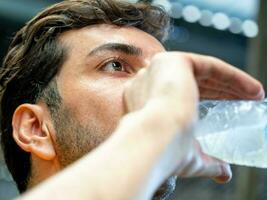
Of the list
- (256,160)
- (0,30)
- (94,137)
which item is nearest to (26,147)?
(94,137)

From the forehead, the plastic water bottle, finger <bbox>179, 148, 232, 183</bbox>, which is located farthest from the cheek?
finger <bbox>179, 148, 232, 183</bbox>

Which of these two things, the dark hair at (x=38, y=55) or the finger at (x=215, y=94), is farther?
the dark hair at (x=38, y=55)

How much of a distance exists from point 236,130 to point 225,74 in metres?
0.30

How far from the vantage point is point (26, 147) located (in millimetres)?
1453

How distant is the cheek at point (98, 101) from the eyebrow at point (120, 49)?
3.7 inches

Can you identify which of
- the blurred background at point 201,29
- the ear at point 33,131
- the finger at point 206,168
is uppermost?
the finger at point 206,168

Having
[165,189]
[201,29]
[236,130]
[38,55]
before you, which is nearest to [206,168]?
[236,130]

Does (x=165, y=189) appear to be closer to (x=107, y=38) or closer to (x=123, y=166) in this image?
(x=107, y=38)

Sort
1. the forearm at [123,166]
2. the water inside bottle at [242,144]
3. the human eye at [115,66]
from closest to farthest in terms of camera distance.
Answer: the forearm at [123,166]
the water inside bottle at [242,144]
the human eye at [115,66]

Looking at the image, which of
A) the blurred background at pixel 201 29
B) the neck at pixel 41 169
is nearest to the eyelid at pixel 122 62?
the neck at pixel 41 169

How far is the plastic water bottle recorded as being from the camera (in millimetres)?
1179

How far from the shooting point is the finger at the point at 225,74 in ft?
3.07

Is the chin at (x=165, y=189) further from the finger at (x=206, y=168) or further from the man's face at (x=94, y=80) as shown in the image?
the finger at (x=206, y=168)

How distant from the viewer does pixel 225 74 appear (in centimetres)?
95
